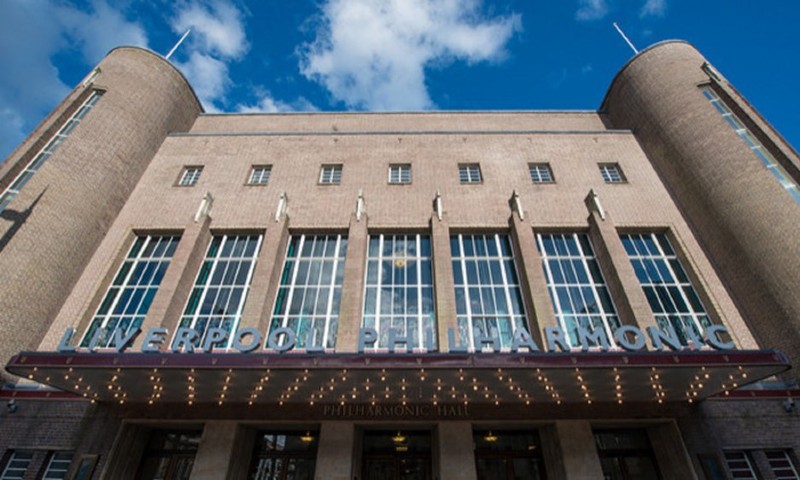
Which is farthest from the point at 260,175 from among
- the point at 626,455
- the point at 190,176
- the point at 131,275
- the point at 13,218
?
the point at 626,455

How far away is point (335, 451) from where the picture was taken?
36.1 ft

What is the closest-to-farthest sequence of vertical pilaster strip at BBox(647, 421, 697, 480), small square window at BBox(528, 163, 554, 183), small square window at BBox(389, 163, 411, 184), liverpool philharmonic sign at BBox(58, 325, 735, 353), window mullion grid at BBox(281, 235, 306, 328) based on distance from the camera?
1. liverpool philharmonic sign at BBox(58, 325, 735, 353)
2. vertical pilaster strip at BBox(647, 421, 697, 480)
3. window mullion grid at BBox(281, 235, 306, 328)
4. small square window at BBox(528, 163, 554, 183)
5. small square window at BBox(389, 163, 411, 184)

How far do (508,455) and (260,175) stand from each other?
14748mm

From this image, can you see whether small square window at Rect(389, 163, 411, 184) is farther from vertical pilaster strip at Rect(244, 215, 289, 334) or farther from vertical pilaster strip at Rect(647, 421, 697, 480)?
vertical pilaster strip at Rect(647, 421, 697, 480)

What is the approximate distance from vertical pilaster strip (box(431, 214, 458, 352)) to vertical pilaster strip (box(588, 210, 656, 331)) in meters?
5.49

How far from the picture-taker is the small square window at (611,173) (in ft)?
57.9

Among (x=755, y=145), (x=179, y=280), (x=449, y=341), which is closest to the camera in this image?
(x=449, y=341)

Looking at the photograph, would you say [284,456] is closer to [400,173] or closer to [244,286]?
[244,286]

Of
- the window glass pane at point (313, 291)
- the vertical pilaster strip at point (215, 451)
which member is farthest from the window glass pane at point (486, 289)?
the vertical pilaster strip at point (215, 451)

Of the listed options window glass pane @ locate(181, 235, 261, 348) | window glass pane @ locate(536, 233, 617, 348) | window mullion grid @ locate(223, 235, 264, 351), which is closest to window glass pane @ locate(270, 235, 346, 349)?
window mullion grid @ locate(223, 235, 264, 351)

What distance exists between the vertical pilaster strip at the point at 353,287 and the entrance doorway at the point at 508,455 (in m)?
4.83

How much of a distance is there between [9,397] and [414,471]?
1202 centimetres

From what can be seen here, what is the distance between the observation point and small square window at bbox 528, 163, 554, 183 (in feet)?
57.8

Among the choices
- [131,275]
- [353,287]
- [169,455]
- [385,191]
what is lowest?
[169,455]
